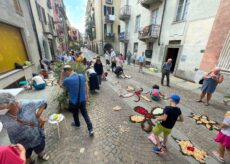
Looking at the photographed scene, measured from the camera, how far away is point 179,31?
855cm

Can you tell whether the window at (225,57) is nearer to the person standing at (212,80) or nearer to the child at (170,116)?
the person standing at (212,80)

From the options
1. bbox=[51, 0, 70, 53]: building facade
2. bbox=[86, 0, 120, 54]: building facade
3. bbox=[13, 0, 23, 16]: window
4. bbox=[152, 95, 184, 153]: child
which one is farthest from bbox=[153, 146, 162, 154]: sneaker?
bbox=[86, 0, 120, 54]: building facade

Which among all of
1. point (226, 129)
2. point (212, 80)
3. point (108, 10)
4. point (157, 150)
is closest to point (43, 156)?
point (157, 150)

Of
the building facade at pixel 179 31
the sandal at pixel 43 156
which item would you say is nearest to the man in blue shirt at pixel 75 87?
the sandal at pixel 43 156

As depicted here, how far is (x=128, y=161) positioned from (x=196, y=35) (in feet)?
27.5

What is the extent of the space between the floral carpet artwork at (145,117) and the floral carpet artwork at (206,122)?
116 cm

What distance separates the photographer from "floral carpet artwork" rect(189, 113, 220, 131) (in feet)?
11.5

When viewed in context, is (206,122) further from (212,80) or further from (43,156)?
(43,156)

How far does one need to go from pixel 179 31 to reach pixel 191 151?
28.0 feet

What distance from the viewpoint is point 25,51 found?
730 cm

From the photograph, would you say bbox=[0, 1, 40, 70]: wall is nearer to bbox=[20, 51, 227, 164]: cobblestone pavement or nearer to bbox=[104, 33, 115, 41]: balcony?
bbox=[20, 51, 227, 164]: cobblestone pavement

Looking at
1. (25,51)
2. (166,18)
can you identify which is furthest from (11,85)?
(166,18)

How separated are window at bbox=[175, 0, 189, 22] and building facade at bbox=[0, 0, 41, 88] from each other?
10.7m

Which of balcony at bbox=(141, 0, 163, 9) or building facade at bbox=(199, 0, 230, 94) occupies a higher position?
balcony at bbox=(141, 0, 163, 9)
